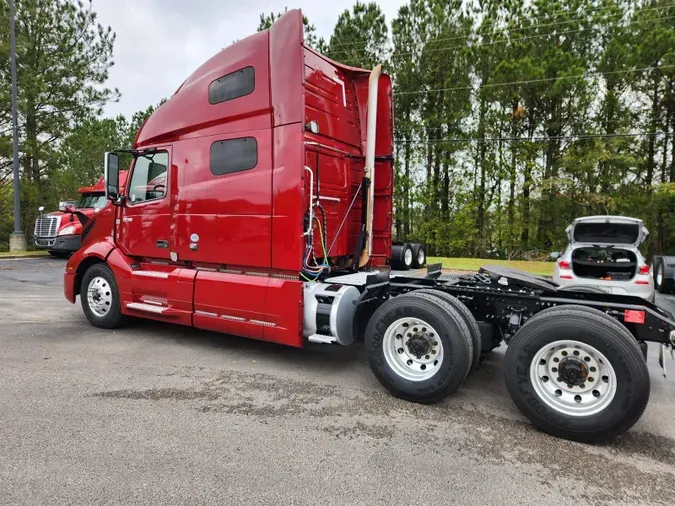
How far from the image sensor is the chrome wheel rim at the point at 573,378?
3.19 metres

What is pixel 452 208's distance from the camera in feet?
88.4

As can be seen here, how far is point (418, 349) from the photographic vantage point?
387cm

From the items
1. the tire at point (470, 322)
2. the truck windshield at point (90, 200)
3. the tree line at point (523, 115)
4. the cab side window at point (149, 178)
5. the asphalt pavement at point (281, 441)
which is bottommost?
the asphalt pavement at point (281, 441)

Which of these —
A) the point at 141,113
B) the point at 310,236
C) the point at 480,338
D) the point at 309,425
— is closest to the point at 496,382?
the point at 480,338

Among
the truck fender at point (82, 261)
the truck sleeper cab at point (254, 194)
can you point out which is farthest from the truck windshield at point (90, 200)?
the truck sleeper cab at point (254, 194)

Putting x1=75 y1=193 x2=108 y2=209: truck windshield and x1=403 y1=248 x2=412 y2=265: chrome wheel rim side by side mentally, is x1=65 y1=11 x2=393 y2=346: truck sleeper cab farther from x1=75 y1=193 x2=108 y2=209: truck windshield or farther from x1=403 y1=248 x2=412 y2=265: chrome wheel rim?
x1=75 y1=193 x2=108 y2=209: truck windshield

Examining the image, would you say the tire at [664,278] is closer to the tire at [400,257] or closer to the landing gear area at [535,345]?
the tire at [400,257]

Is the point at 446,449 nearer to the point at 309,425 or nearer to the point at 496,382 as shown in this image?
the point at 309,425

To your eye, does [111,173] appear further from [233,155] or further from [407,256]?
[407,256]

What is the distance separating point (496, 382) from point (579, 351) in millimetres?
1321

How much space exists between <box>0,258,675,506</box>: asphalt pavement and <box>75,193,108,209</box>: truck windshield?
14175 millimetres

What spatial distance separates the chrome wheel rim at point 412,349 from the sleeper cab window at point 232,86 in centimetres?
296

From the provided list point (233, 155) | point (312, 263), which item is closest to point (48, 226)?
point (233, 155)

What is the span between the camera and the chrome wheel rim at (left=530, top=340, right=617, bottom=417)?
3.19 metres
